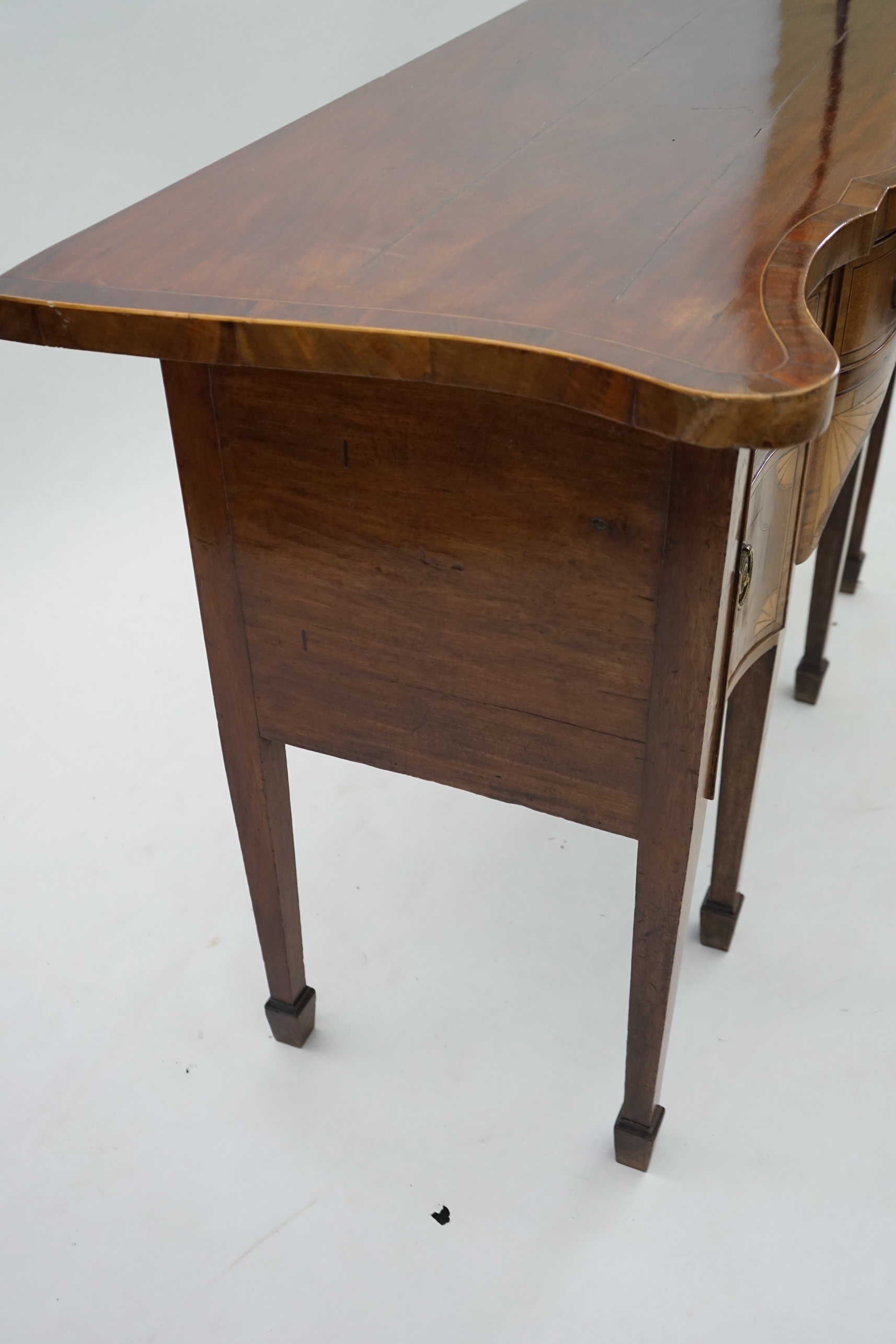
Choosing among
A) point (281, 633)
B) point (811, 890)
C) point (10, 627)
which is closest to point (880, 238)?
point (281, 633)

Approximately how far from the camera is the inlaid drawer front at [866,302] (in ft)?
3.45

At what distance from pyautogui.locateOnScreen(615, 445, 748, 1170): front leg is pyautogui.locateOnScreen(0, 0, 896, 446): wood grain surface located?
100mm

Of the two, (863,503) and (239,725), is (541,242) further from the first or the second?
(863,503)

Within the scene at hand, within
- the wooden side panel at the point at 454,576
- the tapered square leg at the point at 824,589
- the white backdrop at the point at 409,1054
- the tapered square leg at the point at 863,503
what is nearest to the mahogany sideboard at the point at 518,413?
the wooden side panel at the point at 454,576

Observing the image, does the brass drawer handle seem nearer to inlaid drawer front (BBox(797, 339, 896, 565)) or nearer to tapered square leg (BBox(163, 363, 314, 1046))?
inlaid drawer front (BBox(797, 339, 896, 565))

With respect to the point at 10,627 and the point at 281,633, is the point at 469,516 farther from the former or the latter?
the point at 10,627

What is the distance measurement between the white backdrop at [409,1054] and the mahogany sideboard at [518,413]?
0.43 ft

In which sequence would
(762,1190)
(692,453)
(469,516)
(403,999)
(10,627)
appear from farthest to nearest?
1. (10,627)
2. (403,999)
3. (762,1190)
4. (469,516)
5. (692,453)

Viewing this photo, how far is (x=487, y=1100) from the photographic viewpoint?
1261 mm

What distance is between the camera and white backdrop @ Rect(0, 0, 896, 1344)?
3.59 ft

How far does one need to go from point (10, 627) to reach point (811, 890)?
52.8 inches

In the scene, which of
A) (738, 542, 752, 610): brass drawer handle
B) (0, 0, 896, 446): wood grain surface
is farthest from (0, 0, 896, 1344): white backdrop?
(0, 0, 896, 446): wood grain surface

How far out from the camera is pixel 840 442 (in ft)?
3.87

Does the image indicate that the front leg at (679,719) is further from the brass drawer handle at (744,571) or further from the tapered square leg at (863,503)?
the tapered square leg at (863,503)
